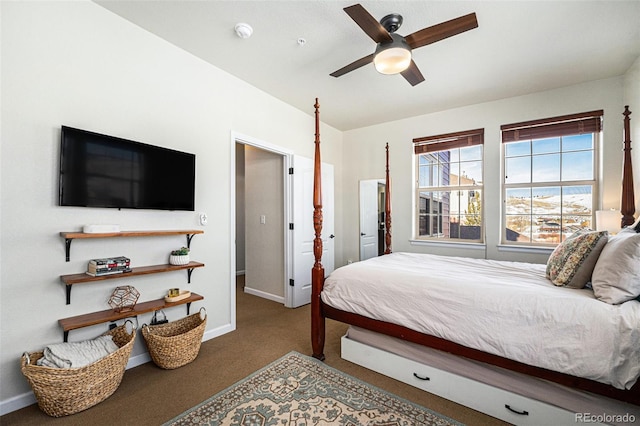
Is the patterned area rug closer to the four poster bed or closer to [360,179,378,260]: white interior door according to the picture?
the four poster bed

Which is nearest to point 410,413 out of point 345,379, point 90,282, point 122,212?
point 345,379

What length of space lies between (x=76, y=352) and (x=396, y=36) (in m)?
3.03

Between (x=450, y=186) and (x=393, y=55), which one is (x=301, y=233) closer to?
(x=450, y=186)

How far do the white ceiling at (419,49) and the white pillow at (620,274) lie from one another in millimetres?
1729

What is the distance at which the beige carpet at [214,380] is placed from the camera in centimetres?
170

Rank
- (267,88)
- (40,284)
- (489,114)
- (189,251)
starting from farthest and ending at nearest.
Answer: (489,114)
(267,88)
(189,251)
(40,284)

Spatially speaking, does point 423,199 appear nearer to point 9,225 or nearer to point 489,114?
point 489,114

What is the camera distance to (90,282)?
2.00m

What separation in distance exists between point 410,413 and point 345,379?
1.66 ft

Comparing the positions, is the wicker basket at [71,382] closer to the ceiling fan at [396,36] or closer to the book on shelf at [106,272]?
the book on shelf at [106,272]

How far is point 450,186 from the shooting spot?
4078mm

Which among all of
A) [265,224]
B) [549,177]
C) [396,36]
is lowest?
[265,224]

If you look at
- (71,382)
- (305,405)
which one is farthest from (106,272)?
(305,405)

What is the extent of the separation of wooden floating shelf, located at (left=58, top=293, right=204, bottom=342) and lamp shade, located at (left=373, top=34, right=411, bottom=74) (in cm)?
248
